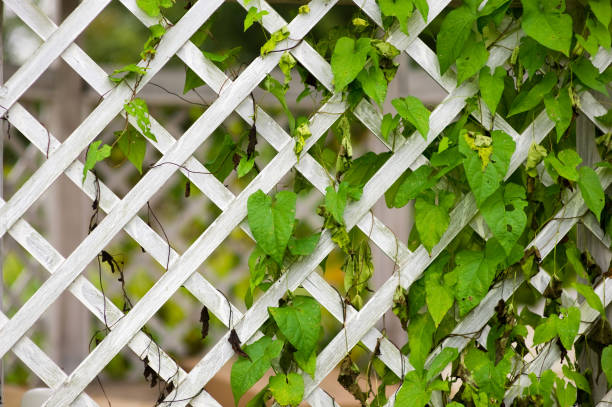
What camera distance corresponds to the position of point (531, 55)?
4.67 feet

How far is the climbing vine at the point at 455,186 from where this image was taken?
1.38 meters

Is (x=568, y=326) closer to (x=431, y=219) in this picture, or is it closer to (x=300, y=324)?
(x=431, y=219)

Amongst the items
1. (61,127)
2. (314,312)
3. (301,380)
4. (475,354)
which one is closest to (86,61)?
(314,312)

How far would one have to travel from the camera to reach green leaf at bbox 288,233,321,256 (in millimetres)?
1402

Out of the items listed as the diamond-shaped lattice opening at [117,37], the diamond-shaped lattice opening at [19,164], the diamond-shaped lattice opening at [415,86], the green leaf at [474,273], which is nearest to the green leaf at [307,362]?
the green leaf at [474,273]

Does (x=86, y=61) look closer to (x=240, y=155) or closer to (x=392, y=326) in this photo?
(x=240, y=155)

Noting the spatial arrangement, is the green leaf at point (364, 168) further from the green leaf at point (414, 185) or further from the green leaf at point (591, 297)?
the green leaf at point (591, 297)

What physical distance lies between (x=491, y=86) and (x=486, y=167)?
173 mm

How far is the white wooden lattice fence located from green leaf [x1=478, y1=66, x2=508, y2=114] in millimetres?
39

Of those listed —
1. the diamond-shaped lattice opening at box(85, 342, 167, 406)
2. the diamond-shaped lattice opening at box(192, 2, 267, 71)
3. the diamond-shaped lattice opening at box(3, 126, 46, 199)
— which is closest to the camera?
the diamond-shaped lattice opening at box(85, 342, 167, 406)

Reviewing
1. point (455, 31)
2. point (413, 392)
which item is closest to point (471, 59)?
point (455, 31)

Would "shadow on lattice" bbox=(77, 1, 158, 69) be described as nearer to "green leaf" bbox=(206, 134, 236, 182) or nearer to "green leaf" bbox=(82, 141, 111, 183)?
"green leaf" bbox=(206, 134, 236, 182)

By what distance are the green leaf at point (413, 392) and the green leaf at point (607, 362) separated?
1.27 feet

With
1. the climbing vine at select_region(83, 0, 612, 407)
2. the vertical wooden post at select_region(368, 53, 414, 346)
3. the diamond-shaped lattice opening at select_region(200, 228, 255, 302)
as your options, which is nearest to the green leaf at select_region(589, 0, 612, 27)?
the climbing vine at select_region(83, 0, 612, 407)
